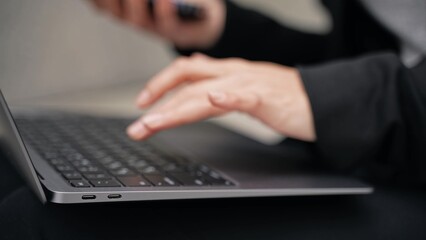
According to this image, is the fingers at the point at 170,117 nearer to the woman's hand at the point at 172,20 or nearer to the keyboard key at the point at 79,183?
the keyboard key at the point at 79,183

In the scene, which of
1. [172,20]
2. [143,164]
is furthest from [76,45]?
[143,164]

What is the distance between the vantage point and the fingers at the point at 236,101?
420mm

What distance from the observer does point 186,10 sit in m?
0.71

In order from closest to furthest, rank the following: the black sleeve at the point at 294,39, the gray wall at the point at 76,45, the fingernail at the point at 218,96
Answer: the fingernail at the point at 218,96, the black sleeve at the point at 294,39, the gray wall at the point at 76,45

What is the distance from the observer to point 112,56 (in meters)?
1.27

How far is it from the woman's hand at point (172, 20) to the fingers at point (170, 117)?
0.29 metres

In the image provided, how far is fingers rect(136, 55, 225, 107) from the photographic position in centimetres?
51

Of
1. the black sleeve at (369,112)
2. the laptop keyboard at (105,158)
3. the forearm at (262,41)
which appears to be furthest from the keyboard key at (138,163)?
the forearm at (262,41)

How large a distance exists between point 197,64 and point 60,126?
0.17 m

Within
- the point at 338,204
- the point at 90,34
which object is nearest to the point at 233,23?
the point at 338,204

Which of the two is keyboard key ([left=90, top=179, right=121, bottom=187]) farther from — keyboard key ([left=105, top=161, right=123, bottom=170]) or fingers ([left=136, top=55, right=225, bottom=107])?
fingers ([left=136, top=55, right=225, bottom=107])

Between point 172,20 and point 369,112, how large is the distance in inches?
13.9

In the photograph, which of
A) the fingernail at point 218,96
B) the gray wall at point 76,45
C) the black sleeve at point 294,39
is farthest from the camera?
the gray wall at point 76,45

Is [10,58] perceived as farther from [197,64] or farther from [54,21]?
[54,21]
